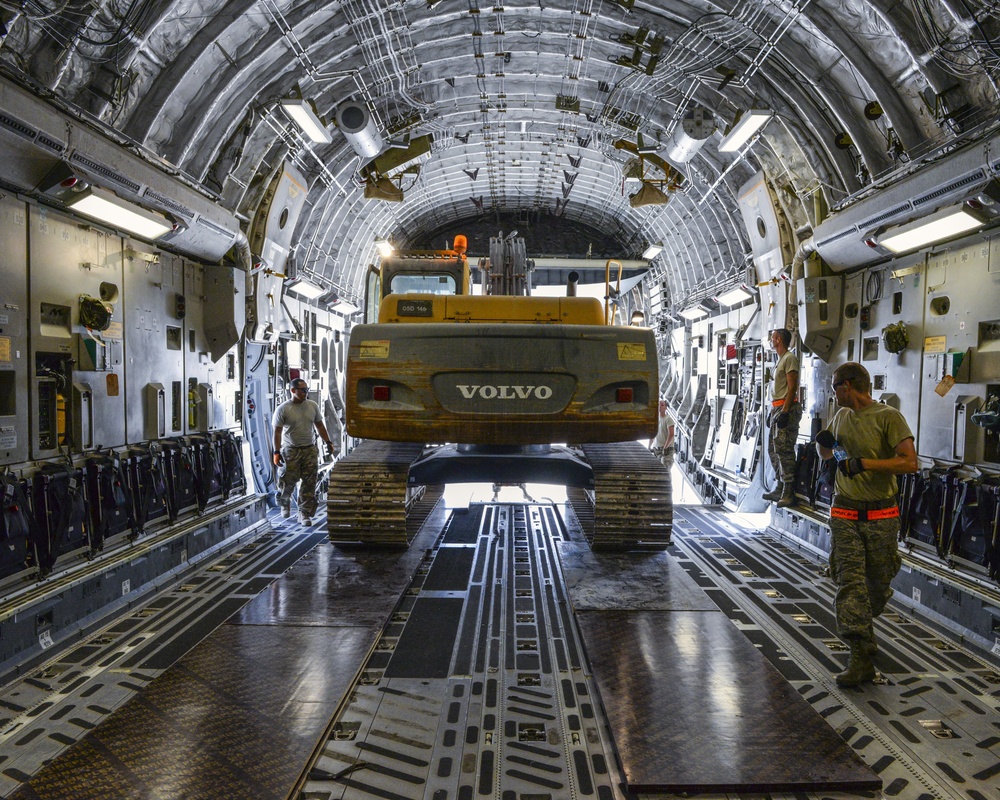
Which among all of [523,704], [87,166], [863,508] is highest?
[87,166]

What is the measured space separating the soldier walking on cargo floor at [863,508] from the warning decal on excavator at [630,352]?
1.50 metres

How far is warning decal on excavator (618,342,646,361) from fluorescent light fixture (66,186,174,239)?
4.67 metres

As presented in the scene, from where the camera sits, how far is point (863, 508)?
434cm

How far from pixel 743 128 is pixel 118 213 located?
7.26m

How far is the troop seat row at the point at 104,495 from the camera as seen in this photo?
4.95m

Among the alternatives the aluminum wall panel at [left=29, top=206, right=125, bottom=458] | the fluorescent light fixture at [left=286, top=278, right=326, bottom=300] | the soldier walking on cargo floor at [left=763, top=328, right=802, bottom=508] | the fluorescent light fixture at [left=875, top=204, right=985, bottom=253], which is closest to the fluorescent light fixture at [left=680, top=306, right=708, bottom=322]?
the soldier walking on cargo floor at [left=763, top=328, right=802, bottom=508]

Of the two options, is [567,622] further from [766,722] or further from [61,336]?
[61,336]

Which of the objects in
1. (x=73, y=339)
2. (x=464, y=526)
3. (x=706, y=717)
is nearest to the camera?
(x=706, y=717)

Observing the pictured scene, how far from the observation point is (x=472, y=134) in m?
12.7

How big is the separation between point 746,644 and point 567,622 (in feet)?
4.36

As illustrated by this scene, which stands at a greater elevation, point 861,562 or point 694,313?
point 694,313

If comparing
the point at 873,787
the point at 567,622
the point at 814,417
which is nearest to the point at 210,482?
the point at 567,622

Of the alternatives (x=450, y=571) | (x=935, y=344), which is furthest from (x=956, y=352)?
(x=450, y=571)

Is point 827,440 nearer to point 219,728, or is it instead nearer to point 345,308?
point 219,728
